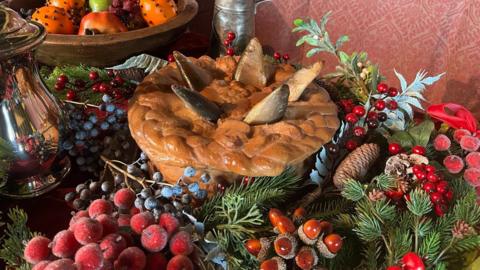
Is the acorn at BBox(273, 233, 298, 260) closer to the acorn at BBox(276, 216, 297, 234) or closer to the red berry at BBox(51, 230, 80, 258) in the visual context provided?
the acorn at BBox(276, 216, 297, 234)

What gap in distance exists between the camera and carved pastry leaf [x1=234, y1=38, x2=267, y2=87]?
2.50ft

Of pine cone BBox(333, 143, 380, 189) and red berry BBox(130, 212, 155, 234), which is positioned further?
pine cone BBox(333, 143, 380, 189)

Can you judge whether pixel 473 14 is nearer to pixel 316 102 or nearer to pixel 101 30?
pixel 316 102

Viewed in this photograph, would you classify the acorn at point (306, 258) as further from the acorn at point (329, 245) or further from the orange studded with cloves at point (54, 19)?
the orange studded with cloves at point (54, 19)

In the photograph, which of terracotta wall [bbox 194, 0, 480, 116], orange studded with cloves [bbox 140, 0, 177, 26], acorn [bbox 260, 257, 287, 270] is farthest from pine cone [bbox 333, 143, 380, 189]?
terracotta wall [bbox 194, 0, 480, 116]

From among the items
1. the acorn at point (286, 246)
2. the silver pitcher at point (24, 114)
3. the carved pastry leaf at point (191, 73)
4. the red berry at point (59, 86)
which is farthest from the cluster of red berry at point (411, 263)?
the red berry at point (59, 86)

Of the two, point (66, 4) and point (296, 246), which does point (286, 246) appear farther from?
point (66, 4)

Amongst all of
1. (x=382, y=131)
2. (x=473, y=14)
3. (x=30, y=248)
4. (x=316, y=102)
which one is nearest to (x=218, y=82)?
(x=316, y=102)

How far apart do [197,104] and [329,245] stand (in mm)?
277

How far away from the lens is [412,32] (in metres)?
1.42

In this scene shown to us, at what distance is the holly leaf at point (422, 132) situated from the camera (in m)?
0.71

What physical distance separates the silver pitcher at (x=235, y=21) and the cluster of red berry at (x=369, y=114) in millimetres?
381

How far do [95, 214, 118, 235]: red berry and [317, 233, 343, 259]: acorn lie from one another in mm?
221

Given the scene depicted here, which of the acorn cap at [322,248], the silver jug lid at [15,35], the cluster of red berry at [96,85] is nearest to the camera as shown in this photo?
the acorn cap at [322,248]
